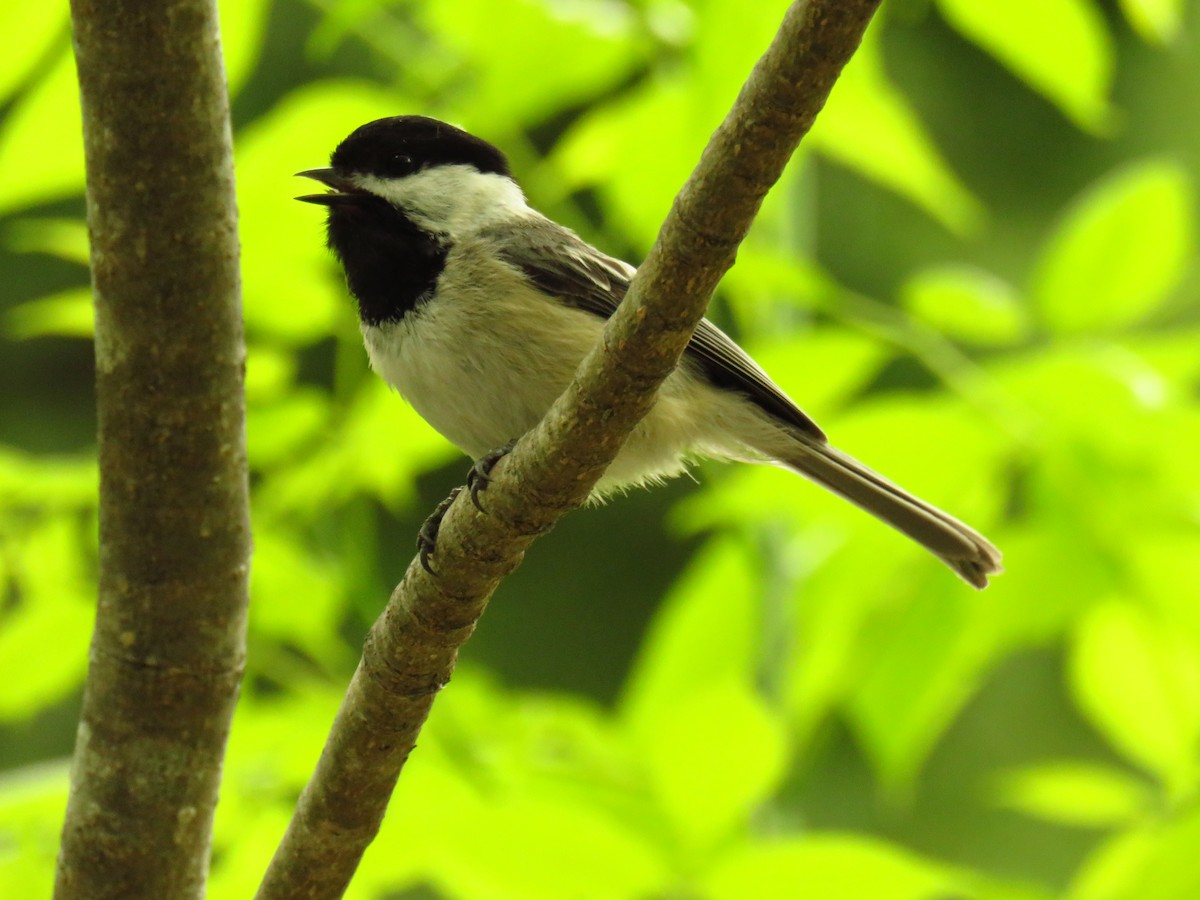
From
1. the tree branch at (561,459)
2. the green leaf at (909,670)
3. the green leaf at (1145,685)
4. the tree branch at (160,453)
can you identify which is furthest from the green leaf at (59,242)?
the green leaf at (1145,685)

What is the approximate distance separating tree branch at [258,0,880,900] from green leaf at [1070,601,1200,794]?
78 centimetres

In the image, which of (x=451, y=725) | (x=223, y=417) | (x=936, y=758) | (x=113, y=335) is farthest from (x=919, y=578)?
(x=936, y=758)

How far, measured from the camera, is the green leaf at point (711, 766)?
1343mm

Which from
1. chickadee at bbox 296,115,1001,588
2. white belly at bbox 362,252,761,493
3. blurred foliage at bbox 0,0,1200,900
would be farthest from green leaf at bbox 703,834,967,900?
white belly at bbox 362,252,761,493

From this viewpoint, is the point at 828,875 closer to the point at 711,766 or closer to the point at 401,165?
the point at 711,766

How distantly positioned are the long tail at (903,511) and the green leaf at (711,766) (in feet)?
1.19

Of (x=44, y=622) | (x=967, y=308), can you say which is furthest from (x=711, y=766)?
(x=44, y=622)

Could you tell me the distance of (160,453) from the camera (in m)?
1.23

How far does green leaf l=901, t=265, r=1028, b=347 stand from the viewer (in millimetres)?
1635

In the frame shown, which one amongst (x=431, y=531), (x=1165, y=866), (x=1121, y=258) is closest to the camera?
(x=1165, y=866)

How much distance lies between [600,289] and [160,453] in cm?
78

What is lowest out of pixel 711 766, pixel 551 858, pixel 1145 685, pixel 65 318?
pixel 551 858

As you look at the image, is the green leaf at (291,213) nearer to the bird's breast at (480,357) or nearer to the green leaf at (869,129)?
the bird's breast at (480,357)

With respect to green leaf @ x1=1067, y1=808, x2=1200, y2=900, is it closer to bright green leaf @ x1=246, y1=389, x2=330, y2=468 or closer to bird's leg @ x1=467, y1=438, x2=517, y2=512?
bird's leg @ x1=467, y1=438, x2=517, y2=512
